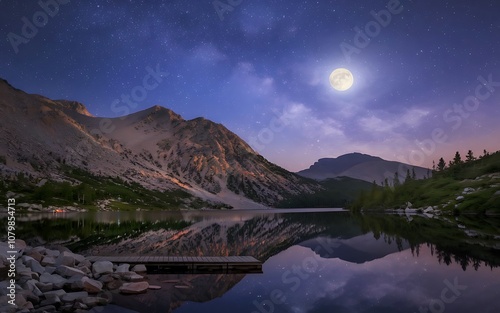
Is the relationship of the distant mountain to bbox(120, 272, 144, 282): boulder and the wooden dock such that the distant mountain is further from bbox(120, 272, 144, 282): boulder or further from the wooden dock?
bbox(120, 272, 144, 282): boulder

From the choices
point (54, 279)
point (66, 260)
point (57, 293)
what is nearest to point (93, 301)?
point (57, 293)

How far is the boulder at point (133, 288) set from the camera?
2662cm

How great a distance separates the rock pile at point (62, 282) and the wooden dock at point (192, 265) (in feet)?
6.59

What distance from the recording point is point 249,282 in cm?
3125

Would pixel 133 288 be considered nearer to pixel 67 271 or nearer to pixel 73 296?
pixel 73 296

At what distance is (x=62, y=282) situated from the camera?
88.4 ft

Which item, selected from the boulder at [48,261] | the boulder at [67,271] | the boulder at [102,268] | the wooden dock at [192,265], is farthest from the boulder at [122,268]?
the boulder at [48,261]

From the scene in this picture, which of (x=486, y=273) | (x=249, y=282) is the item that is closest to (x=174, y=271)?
(x=249, y=282)

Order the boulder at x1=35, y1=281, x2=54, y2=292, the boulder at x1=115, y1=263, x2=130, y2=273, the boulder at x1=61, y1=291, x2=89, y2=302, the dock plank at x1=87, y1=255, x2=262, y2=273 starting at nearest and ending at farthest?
the boulder at x1=61, y1=291, x2=89, y2=302, the boulder at x1=35, y1=281, x2=54, y2=292, the boulder at x1=115, y1=263, x2=130, y2=273, the dock plank at x1=87, y1=255, x2=262, y2=273

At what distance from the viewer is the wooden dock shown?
35500mm

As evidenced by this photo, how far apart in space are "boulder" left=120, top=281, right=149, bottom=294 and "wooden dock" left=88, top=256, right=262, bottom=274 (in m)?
7.25

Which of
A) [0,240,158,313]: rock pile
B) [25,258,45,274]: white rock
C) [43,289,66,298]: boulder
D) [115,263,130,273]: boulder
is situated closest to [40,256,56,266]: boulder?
[0,240,158,313]: rock pile

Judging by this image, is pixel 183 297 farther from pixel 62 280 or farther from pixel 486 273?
pixel 486 273

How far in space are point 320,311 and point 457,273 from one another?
17.7 meters
